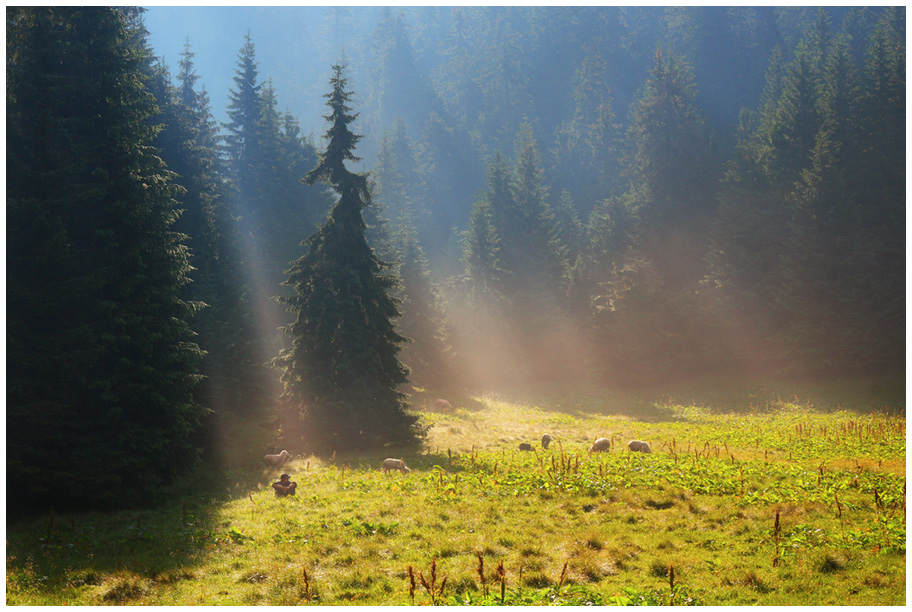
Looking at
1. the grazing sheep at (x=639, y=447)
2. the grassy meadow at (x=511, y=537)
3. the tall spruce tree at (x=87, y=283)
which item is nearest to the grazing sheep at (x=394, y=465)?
the grassy meadow at (x=511, y=537)

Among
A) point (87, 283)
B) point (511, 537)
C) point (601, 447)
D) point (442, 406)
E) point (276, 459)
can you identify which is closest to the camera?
point (511, 537)

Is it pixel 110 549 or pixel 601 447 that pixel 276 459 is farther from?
pixel 601 447

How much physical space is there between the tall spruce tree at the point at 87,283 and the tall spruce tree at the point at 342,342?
6.08m

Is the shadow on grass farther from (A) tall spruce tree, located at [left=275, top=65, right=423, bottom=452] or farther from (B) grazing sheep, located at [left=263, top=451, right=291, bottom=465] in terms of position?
(A) tall spruce tree, located at [left=275, top=65, right=423, bottom=452]

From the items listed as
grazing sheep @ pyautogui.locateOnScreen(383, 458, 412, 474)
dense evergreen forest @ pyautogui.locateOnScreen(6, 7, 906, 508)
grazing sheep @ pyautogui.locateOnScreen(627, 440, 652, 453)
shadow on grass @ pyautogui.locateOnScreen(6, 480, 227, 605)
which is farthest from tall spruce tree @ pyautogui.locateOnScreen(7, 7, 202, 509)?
grazing sheep @ pyautogui.locateOnScreen(627, 440, 652, 453)

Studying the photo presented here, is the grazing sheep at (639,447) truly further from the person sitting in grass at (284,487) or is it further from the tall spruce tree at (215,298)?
the tall spruce tree at (215,298)

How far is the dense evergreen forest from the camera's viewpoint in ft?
44.7

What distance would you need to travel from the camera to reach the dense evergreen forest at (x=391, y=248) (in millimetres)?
13617

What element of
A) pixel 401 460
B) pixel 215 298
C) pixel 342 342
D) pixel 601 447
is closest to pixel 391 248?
pixel 215 298

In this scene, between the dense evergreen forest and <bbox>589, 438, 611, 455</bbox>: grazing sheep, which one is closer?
the dense evergreen forest

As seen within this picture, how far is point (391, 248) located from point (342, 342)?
23.0m

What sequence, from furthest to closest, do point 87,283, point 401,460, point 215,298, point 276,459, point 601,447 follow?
1. point 215,298
2. point 601,447
3. point 276,459
4. point 401,460
5. point 87,283

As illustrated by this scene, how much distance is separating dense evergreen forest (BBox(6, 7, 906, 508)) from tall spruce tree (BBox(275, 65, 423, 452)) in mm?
96

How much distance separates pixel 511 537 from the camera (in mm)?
10383
